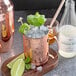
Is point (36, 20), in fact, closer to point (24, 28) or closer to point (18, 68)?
point (24, 28)

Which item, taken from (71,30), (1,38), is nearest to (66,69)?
(71,30)

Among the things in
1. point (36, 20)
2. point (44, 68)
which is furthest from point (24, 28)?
point (44, 68)

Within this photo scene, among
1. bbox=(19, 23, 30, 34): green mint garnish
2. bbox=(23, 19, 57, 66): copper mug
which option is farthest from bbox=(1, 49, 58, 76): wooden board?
bbox=(19, 23, 30, 34): green mint garnish

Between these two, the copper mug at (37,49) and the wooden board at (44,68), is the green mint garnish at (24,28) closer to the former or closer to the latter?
the copper mug at (37,49)

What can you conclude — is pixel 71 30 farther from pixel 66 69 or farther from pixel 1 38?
pixel 1 38

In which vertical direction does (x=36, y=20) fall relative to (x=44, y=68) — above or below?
above

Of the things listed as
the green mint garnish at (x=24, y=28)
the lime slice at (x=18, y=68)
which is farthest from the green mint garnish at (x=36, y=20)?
the lime slice at (x=18, y=68)

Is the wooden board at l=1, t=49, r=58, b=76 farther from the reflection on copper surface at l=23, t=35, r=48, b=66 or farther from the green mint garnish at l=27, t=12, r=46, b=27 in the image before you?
the green mint garnish at l=27, t=12, r=46, b=27

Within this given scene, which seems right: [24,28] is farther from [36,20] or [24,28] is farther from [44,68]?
[44,68]
